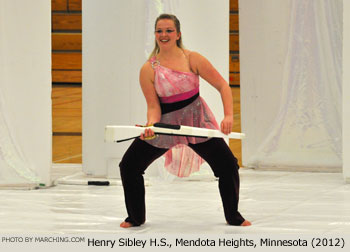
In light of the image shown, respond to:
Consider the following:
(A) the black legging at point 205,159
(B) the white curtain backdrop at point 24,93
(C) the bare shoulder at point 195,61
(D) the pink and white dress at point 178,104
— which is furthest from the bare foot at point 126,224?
(B) the white curtain backdrop at point 24,93

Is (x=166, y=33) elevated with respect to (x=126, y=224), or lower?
elevated

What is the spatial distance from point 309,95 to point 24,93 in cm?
220

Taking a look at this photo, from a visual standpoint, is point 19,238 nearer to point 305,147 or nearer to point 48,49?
point 48,49

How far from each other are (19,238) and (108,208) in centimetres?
104

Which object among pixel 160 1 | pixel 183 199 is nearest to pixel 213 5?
pixel 160 1

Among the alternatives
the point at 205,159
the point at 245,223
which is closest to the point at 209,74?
the point at 205,159

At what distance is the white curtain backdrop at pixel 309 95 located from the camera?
6312 millimetres

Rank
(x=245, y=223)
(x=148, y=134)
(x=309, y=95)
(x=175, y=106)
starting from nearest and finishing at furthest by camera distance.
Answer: (x=148, y=134), (x=175, y=106), (x=245, y=223), (x=309, y=95)

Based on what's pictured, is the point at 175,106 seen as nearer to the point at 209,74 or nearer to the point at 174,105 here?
the point at 174,105

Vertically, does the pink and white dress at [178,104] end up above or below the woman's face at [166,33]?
below

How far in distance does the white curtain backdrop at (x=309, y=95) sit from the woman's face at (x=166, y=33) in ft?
7.99

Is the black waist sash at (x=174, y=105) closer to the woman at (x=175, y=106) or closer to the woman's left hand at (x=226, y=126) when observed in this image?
the woman at (x=175, y=106)

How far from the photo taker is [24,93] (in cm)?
552

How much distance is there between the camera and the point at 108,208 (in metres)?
4.90
